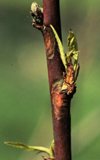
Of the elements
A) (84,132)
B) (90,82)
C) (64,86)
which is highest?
(64,86)

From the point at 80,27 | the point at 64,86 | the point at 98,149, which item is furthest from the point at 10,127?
the point at 64,86

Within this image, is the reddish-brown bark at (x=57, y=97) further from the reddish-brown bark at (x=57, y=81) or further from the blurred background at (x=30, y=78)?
the blurred background at (x=30, y=78)

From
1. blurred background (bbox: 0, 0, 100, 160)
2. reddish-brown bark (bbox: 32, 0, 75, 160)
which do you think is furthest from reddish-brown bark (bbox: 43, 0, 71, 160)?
blurred background (bbox: 0, 0, 100, 160)

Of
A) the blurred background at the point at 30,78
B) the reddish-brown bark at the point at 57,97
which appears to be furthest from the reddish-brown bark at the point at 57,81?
the blurred background at the point at 30,78

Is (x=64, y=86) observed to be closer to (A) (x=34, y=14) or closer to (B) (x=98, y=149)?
(A) (x=34, y=14)

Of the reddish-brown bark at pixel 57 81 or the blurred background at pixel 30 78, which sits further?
the blurred background at pixel 30 78

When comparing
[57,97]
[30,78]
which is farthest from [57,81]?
[30,78]

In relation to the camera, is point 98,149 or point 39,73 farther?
point 39,73

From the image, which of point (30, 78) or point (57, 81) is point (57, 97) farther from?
point (30, 78)
